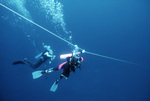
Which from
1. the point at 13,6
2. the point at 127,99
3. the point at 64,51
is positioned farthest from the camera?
the point at 127,99

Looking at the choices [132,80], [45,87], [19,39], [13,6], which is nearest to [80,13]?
[13,6]

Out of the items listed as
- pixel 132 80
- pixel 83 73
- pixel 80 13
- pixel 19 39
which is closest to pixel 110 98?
pixel 132 80

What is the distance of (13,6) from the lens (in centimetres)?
1101

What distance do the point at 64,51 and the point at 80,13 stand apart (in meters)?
5.52

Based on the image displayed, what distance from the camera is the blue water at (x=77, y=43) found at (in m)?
13.1

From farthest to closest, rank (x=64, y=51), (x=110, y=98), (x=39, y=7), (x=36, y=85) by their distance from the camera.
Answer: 1. (x=110, y=98)
2. (x=36, y=85)
3. (x=64, y=51)
4. (x=39, y=7)

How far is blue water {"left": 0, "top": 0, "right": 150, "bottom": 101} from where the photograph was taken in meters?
13.1

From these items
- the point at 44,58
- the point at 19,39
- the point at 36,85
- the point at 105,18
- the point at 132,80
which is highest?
the point at 105,18

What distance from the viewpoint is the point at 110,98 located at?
1769 cm

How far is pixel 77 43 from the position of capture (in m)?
14.0

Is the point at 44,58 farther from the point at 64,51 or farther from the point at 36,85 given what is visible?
the point at 36,85

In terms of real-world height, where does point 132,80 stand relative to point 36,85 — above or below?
above

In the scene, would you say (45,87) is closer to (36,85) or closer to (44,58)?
(36,85)

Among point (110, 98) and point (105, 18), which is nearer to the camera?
point (105, 18)
